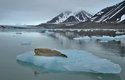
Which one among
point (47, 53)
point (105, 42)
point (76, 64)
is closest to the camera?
point (76, 64)

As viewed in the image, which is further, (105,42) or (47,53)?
(105,42)

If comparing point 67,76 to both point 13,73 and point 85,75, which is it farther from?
point 13,73

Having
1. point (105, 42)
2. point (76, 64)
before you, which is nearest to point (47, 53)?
point (76, 64)

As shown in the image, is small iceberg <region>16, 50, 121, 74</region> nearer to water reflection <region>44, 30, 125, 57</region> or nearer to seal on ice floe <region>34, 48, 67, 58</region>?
seal on ice floe <region>34, 48, 67, 58</region>

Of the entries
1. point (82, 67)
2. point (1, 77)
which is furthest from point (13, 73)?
point (82, 67)

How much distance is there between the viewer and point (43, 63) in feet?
29.6

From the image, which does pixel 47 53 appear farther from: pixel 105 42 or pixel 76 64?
pixel 105 42

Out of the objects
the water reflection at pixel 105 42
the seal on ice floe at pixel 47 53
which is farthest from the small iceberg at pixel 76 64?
the water reflection at pixel 105 42

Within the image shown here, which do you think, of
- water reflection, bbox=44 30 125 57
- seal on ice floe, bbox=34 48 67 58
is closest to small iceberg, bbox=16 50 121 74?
seal on ice floe, bbox=34 48 67 58

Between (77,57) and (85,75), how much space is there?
2.04 m

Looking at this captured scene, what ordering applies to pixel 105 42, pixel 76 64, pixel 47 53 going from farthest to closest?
1. pixel 105 42
2. pixel 47 53
3. pixel 76 64

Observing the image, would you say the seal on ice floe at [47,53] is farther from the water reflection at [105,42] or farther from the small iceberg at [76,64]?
the water reflection at [105,42]

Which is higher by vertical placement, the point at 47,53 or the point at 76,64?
the point at 47,53

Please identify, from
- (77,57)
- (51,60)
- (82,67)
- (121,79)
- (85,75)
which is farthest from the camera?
(77,57)
